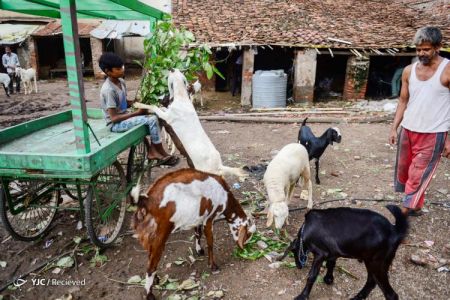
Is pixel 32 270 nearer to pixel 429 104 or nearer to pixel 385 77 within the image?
pixel 429 104

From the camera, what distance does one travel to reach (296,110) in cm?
1298

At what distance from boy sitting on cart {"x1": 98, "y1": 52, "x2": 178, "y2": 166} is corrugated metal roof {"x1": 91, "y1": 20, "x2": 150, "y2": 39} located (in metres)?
16.2

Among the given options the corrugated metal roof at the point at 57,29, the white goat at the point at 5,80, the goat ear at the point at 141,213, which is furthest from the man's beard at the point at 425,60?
the corrugated metal roof at the point at 57,29

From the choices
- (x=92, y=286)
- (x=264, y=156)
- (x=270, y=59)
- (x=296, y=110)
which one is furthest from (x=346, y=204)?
(x=270, y=59)

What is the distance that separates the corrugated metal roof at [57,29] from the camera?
19592 mm

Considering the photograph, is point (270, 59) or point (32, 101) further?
point (270, 59)

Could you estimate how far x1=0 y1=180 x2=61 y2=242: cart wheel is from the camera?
395 centimetres

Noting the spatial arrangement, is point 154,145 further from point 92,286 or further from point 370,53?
point 370,53

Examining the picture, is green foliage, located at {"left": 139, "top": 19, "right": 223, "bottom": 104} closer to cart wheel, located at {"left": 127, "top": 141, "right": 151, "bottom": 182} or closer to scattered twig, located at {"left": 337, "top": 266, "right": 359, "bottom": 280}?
cart wheel, located at {"left": 127, "top": 141, "right": 151, "bottom": 182}

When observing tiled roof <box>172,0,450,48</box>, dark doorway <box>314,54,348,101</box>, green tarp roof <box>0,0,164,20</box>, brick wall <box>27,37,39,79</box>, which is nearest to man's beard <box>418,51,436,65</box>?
green tarp roof <box>0,0,164,20</box>

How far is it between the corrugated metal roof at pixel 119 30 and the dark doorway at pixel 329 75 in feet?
33.1

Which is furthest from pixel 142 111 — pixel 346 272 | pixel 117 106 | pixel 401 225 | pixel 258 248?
pixel 401 225

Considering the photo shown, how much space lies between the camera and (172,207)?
10.6 feet

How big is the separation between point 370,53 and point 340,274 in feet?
41.5
